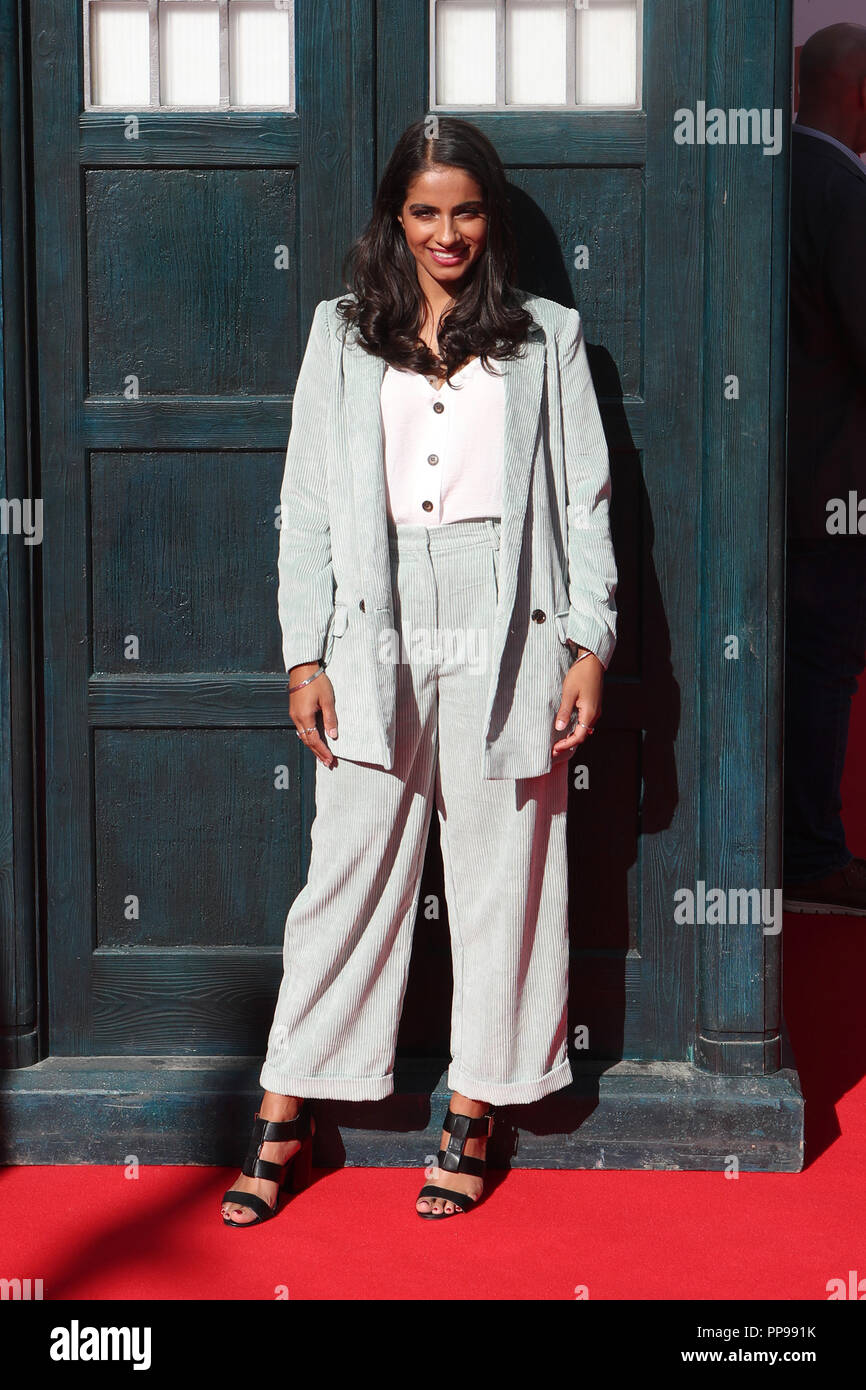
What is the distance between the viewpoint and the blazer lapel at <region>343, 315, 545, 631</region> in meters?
3.02

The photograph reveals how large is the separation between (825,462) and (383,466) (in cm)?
221

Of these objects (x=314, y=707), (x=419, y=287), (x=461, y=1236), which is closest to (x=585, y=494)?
(x=419, y=287)

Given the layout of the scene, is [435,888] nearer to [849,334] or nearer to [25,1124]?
[25,1124]

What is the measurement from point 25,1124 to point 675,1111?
140cm

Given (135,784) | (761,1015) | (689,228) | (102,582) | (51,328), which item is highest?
(689,228)

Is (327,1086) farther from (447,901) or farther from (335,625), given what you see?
(335,625)

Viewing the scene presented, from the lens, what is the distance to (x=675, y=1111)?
11.3 ft

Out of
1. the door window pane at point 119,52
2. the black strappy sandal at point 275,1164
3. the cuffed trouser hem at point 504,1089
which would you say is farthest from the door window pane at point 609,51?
the black strappy sandal at point 275,1164

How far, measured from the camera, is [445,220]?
3.00 metres

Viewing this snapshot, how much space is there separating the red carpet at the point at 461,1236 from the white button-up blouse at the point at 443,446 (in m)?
1.39

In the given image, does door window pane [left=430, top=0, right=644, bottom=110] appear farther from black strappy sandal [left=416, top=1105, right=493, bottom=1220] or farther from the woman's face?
black strappy sandal [left=416, top=1105, right=493, bottom=1220]

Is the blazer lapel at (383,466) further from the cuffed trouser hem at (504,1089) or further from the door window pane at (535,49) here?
the cuffed trouser hem at (504,1089)

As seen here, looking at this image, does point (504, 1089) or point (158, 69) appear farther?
point (158, 69)

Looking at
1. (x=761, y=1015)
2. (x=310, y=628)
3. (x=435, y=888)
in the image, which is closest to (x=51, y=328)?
(x=310, y=628)
